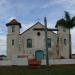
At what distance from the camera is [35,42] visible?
2766 inches

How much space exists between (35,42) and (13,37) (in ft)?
13.5

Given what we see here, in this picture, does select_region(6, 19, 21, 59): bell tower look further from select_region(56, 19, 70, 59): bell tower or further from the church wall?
select_region(56, 19, 70, 59): bell tower

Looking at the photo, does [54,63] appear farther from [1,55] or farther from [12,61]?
[1,55]

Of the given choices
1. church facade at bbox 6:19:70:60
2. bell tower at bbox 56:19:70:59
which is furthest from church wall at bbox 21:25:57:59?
bell tower at bbox 56:19:70:59

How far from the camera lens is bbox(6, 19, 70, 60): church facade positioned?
69.8m

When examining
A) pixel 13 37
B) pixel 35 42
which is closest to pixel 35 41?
pixel 35 42

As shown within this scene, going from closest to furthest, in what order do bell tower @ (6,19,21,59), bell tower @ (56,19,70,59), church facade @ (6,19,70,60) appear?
bell tower @ (6,19,21,59) < church facade @ (6,19,70,60) < bell tower @ (56,19,70,59)

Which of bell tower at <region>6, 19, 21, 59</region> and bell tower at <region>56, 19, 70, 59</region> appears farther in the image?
bell tower at <region>56, 19, 70, 59</region>

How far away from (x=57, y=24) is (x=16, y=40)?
316 inches

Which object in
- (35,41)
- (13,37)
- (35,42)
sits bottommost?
(35,42)

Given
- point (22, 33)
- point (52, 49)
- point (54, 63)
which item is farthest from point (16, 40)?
point (54, 63)

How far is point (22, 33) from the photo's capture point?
7056cm

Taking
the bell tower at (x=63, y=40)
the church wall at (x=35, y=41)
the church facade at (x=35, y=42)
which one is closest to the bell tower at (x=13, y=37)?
the church facade at (x=35, y=42)

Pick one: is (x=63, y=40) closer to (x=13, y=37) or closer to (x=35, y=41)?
(x=35, y=41)
